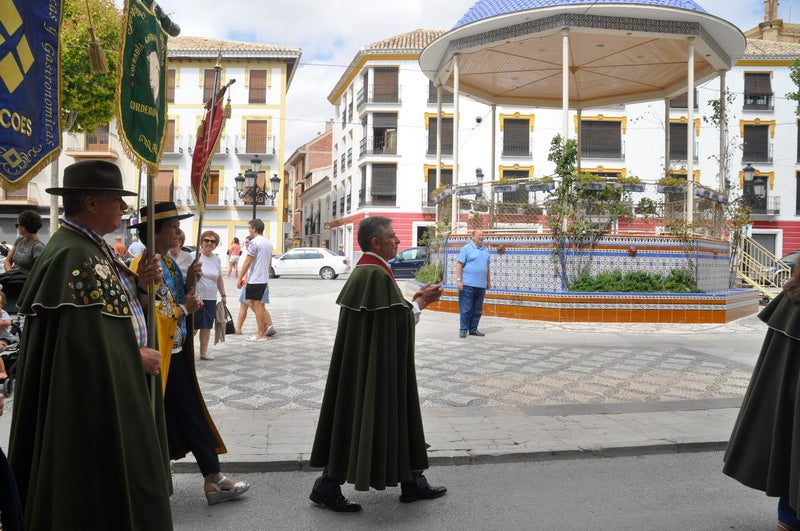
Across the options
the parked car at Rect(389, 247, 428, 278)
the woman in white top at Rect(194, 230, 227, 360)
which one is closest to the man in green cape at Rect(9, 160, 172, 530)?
the woman in white top at Rect(194, 230, 227, 360)

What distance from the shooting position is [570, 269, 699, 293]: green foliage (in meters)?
12.8

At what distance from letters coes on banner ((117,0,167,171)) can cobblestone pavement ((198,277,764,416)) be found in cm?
350

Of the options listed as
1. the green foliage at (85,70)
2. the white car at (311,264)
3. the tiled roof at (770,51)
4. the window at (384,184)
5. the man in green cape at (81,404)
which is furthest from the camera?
the window at (384,184)

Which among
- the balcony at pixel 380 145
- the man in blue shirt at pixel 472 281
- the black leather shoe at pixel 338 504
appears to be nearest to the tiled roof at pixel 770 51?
the balcony at pixel 380 145

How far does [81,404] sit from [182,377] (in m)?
1.49

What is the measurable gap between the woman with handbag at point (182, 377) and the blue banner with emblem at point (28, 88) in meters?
1.29

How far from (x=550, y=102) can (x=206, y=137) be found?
1718 centimetres

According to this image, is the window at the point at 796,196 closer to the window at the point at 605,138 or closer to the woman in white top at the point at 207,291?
the window at the point at 605,138

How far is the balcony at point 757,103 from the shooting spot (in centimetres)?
3822

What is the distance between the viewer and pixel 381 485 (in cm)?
378

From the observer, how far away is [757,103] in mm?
38344

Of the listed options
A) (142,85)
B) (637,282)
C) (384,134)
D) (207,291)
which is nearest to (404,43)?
(384,134)

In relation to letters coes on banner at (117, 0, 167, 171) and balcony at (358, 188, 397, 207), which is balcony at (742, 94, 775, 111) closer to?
balcony at (358, 188, 397, 207)

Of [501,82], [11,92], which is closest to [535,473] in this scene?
[11,92]
